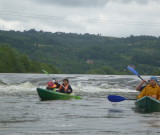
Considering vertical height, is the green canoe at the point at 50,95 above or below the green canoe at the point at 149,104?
below

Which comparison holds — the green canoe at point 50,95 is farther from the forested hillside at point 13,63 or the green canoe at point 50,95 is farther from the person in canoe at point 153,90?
the forested hillside at point 13,63

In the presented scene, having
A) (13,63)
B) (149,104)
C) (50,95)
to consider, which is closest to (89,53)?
(13,63)

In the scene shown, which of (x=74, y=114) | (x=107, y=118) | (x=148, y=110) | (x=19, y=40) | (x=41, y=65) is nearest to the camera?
(x=107, y=118)

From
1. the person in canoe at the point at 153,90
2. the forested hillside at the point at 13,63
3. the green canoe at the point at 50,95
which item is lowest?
the forested hillside at the point at 13,63

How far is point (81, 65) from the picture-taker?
131 m

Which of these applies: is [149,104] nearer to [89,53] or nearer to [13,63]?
[13,63]

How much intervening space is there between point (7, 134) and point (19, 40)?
434 feet

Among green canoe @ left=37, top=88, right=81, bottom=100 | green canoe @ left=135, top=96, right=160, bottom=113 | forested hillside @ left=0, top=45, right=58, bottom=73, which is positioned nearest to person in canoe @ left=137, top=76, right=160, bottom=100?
green canoe @ left=135, top=96, right=160, bottom=113

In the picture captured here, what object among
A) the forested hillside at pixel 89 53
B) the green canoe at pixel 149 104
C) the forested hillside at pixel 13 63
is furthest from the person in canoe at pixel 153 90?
the forested hillside at pixel 89 53

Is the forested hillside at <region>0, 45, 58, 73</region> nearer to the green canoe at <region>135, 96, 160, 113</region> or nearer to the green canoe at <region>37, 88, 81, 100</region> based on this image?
the green canoe at <region>37, 88, 81, 100</region>

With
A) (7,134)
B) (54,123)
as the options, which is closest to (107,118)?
(54,123)

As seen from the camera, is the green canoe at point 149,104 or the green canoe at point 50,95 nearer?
the green canoe at point 149,104

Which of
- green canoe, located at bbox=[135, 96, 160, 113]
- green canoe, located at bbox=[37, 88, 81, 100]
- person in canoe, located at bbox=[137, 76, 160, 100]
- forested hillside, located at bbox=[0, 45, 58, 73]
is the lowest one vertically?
forested hillside, located at bbox=[0, 45, 58, 73]

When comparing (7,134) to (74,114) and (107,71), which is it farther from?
(107,71)
